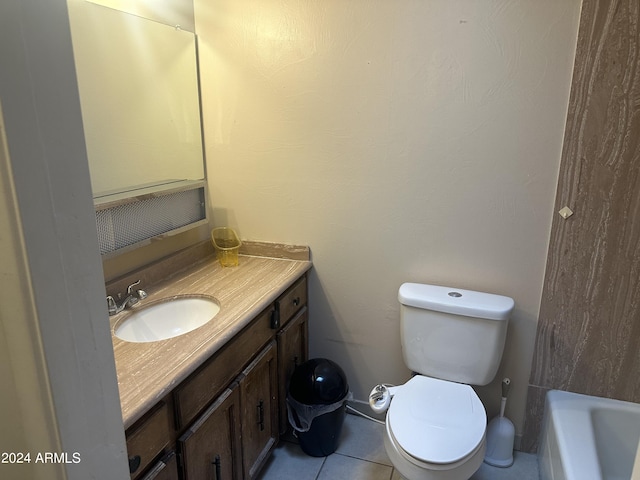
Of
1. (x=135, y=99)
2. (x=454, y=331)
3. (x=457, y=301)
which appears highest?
(x=135, y=99)

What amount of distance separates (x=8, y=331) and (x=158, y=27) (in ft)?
5.31

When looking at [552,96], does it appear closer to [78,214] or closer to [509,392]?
[509,392]

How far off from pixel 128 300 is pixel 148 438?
632 mm

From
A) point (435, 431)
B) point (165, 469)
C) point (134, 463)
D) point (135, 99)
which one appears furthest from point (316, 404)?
point (135, 99)

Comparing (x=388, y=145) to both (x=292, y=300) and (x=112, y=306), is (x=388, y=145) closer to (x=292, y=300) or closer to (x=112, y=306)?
(x=292, y=300)

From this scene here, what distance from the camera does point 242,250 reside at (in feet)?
7.43

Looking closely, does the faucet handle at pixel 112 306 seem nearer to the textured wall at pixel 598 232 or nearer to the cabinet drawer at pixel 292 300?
the cabinet drawer at pixel 292 300

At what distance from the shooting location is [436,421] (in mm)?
1598

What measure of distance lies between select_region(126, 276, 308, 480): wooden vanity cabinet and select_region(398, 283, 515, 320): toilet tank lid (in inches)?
20.8

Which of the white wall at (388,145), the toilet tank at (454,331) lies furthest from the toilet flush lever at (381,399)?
the white wall at (388,145)

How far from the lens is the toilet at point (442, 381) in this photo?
4.86ft

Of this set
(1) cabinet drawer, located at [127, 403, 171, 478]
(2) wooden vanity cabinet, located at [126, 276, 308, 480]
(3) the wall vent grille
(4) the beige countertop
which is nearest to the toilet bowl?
(2) wooden vanity cabinet, located at [126, 276, 308, 480]

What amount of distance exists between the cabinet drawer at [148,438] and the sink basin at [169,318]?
1.55ft

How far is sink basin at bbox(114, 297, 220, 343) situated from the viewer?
1.61m
